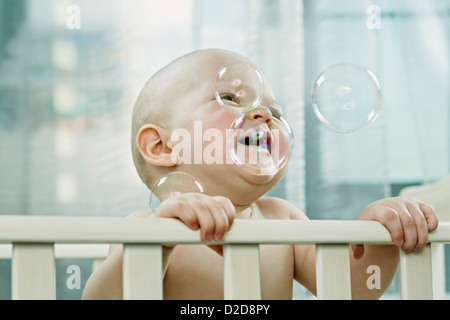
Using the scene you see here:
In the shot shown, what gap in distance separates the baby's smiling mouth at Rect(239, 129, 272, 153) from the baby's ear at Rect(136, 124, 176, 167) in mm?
174

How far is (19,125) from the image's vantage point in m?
1.81

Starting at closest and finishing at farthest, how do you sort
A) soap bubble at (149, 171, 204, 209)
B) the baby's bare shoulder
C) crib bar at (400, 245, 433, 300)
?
crib bar at (400, 245, 433, 300)
soap bubble at (149, 171, 204, 209)
the baby's bare shoulder

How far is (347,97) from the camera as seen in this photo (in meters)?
0.97

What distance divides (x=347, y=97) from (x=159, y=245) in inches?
20.9

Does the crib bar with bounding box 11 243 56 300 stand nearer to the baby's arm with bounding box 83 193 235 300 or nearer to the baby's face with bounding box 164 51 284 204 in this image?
Result: the baby's arm with bounding box 83 193 235 300

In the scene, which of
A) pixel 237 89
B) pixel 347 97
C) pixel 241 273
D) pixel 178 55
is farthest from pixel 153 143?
pixel 178 55

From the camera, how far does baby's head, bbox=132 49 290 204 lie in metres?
0.89

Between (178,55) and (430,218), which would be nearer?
(430,218)

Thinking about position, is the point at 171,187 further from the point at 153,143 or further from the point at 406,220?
the point at 406,220

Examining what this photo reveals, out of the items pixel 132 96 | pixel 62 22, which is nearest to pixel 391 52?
pixel 132 96

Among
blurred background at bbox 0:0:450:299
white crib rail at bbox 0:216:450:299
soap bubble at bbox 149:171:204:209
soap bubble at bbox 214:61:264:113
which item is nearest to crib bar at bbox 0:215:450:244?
white crib rail at bbox 0:216:450:299

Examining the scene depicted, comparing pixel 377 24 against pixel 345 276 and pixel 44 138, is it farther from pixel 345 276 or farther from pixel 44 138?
pixel 345 276

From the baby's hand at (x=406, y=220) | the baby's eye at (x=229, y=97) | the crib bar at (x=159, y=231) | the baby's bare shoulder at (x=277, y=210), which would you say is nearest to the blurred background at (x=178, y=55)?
the baby's bare shoulder at (x=277, y=210)

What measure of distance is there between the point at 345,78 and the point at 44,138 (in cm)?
115
